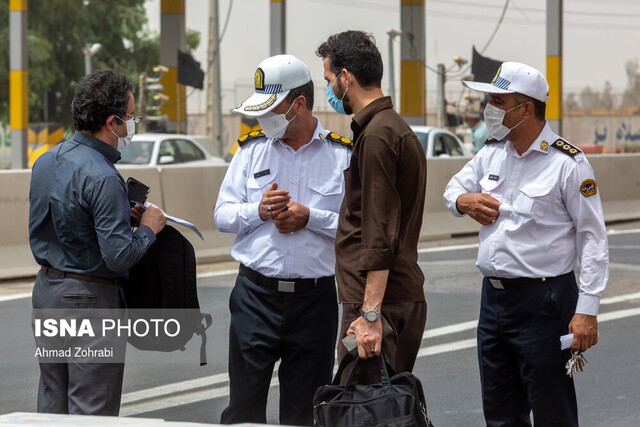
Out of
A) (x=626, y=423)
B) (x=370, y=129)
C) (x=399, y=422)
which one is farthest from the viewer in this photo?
(x=626, y=423)

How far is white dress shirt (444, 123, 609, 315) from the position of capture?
15.4 feet

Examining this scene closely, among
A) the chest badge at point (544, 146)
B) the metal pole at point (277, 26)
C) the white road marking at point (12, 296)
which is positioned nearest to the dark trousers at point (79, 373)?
the chest badge at point (544, 146)

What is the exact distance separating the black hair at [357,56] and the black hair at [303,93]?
51cm

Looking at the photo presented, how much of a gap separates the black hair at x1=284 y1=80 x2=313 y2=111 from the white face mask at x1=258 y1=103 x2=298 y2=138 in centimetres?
4

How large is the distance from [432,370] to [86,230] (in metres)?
4.00

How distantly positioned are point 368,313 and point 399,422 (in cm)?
44

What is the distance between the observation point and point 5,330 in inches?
372

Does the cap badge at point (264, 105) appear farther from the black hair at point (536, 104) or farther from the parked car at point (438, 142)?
the parked car at point (438, 142)

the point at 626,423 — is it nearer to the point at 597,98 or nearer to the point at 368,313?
the point at 368,313

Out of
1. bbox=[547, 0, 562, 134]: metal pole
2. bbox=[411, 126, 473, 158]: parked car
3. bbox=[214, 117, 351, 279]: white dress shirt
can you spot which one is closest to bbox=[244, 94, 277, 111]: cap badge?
bbox=[214, 117, 351, 279]: white dress shirt

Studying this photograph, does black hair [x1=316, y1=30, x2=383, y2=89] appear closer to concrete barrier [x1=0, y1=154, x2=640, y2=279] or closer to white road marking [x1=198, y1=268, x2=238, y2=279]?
white road marking [x1=198, y1=268, x2=238, y2=279]

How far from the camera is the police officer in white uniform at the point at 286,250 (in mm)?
4891

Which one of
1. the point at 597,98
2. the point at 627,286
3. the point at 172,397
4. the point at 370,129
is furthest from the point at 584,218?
the point at 597,98

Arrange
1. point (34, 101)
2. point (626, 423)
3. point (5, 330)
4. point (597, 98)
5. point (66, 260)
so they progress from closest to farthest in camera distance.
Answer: point (66, 260) → point (626, 423) → point (5, 330) → point (34, 101) → point (597, 98)
